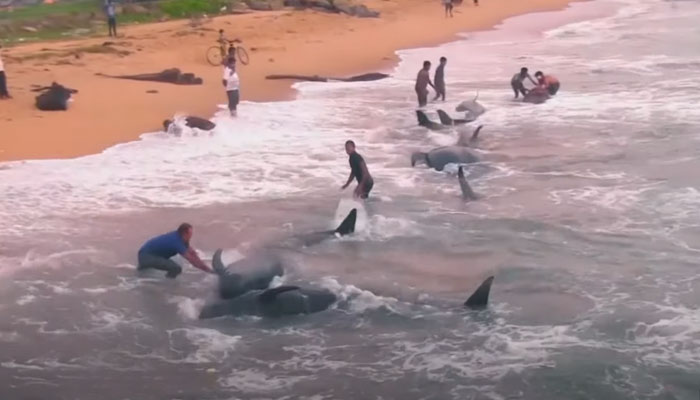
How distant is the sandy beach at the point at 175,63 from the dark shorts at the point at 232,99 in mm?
751

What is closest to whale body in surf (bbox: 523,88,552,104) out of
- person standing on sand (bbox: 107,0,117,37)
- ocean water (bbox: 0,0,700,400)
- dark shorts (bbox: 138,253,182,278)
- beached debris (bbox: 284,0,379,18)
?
ocean water (bbox: 0,0,700,400)

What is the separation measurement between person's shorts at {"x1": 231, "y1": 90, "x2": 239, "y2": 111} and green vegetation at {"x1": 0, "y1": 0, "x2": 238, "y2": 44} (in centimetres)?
1279

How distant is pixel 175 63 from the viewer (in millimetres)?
30156

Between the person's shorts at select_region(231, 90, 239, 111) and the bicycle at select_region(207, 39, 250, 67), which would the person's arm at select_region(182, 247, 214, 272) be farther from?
the bicycle at select_region(207, 39, 250, 67)

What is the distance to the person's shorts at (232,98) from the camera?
897 inches

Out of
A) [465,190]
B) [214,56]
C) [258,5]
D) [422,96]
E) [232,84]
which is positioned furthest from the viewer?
[258,5]

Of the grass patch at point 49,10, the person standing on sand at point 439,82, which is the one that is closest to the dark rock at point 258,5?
the grass patch at point 49,10

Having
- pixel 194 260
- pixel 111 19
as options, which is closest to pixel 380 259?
pixel 194 260

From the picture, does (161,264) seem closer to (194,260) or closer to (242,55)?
(194,260)

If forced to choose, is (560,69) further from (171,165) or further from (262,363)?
(262,363)

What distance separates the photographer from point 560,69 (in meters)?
32.0

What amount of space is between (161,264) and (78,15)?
27447mm

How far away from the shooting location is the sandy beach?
21062mm

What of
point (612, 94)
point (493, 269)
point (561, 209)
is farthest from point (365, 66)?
point (493, 269)
